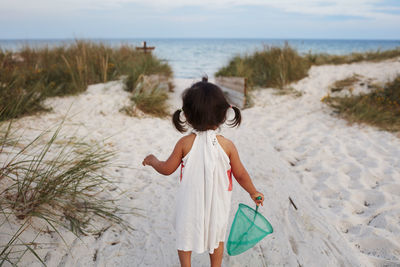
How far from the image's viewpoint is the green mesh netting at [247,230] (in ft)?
6.20

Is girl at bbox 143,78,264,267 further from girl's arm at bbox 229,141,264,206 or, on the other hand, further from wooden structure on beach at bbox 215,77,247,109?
wooden structure on beach at bbox 215,77,247,109

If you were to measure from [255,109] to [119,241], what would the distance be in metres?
5.18

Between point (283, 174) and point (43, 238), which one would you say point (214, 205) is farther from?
point (283, 174)

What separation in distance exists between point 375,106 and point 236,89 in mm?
3283

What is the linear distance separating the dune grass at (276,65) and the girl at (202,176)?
652cm

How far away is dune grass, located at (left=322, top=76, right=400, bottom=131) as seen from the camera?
5.49m

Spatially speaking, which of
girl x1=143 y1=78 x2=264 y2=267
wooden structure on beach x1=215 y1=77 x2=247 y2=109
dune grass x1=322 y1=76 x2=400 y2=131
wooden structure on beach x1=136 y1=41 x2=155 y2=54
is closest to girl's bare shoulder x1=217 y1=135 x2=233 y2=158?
girl x1=143 y1=78 x2=264 y2=267


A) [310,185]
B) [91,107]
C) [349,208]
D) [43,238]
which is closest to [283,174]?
[310,185]

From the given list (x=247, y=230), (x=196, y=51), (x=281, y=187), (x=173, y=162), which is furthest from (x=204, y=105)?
(x=196, y=51)

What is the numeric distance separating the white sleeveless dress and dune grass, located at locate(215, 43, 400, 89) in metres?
6.54

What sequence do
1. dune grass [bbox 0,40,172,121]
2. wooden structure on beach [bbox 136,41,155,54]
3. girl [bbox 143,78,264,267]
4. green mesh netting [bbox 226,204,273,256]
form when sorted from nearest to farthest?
1. girl [bbox 143,78,264,267]
2. green mesh netting [bbox 226,204,273,256]
3. dune grass [bbox 0,40,172,121]
4. wooden structure on beach [bbox 136,41,155,54]

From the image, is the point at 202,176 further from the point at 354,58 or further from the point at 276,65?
the point at 354,58

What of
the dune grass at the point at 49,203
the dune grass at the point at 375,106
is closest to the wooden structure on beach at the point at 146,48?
the dune grass at the point at 375,106

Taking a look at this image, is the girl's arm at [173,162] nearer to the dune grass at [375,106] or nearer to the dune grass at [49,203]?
the dune grass at [49,203]
